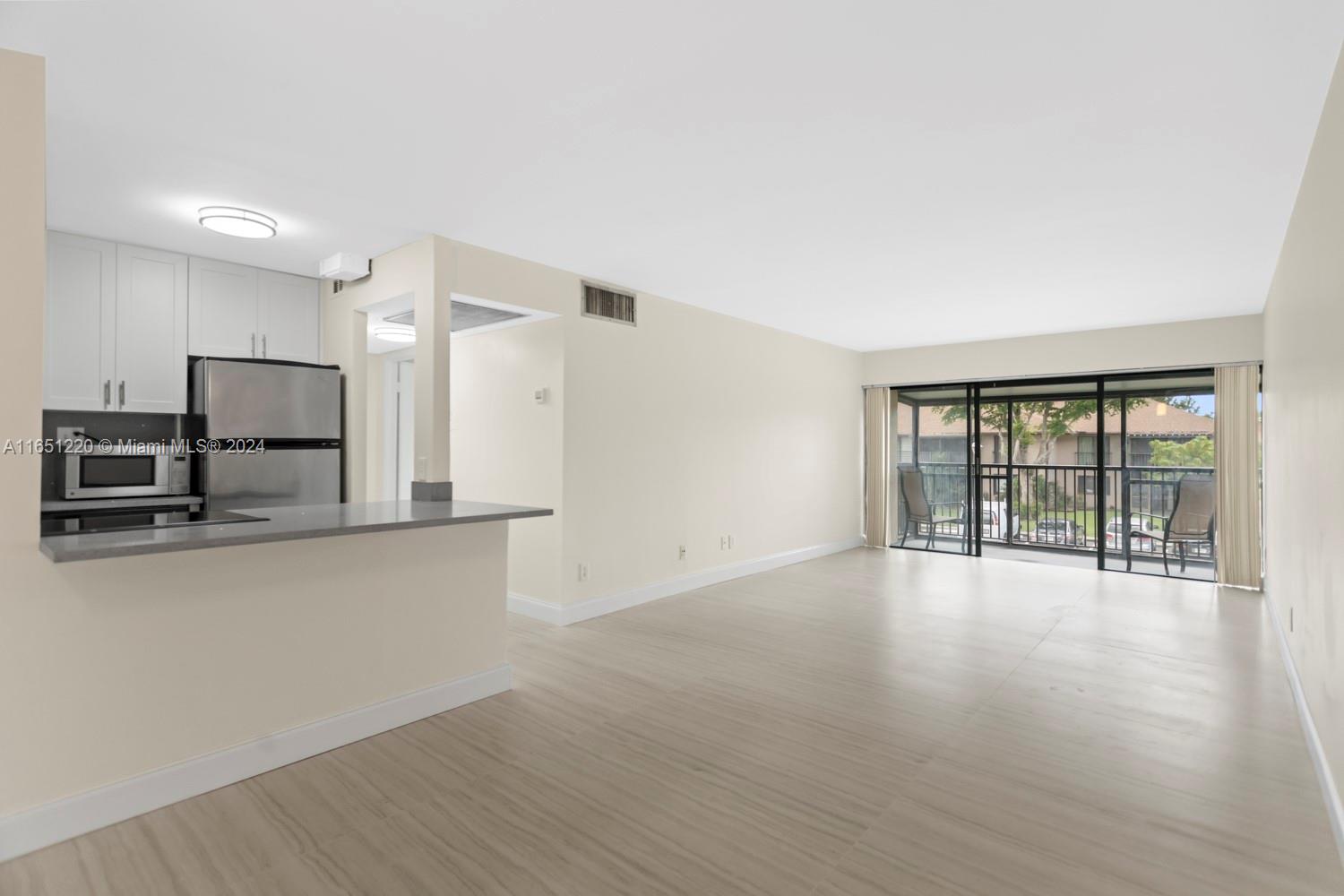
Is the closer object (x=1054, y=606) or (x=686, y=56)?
(x=686, y=56)

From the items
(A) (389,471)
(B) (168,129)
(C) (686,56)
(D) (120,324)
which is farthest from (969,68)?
(A) (389,471)

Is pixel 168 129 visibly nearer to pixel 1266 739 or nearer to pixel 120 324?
pixel 120 324

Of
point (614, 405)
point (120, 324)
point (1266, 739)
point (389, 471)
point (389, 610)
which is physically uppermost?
point (120, 324)

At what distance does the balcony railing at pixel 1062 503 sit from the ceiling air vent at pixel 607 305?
4702 mm

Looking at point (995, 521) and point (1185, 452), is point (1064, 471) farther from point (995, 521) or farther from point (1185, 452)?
point (1185, 452)

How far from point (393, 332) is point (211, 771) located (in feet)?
12.0

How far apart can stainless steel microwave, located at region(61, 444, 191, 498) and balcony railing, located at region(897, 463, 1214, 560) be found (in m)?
7.34

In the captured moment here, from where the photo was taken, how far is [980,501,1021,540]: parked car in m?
7.42

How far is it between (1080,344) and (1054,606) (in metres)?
3.01

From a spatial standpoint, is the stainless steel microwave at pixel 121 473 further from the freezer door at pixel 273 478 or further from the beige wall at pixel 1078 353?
the beige wall at pixel 1078 353

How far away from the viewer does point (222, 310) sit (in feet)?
13.9

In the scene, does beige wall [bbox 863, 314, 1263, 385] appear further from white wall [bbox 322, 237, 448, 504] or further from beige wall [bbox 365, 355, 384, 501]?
white wall [bbox 322, 237, 448, 504]

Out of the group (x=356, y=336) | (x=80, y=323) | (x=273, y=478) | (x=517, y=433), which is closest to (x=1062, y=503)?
(x=517, y=433)

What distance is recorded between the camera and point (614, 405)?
5.02 meters
